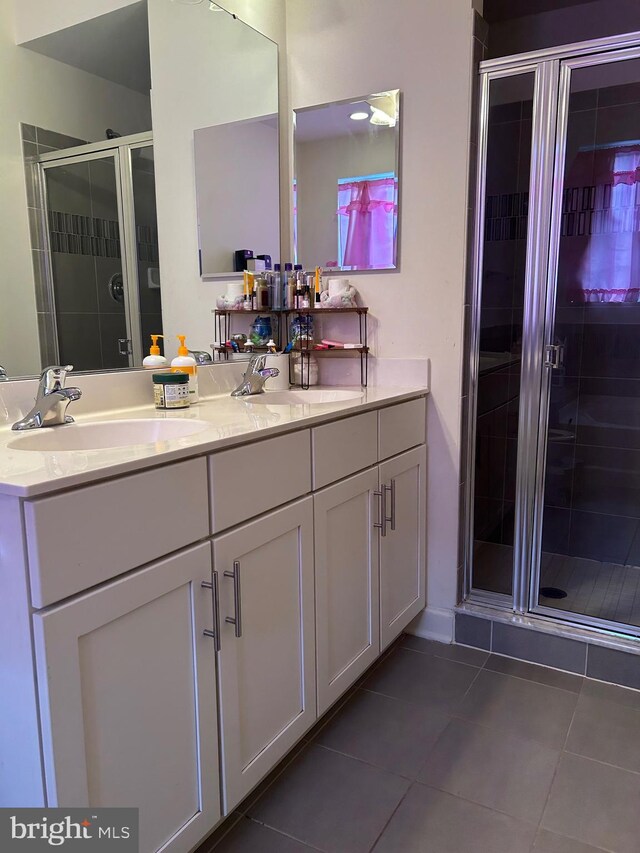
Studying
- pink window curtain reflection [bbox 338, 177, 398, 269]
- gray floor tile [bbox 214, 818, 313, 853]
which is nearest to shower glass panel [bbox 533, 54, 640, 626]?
pink window curtain reflection [bbox 338, 177, 398, 269]

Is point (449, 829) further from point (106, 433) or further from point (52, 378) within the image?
point (52, 378)

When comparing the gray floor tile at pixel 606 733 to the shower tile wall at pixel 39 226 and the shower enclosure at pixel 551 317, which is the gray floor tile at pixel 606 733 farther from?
the shower tile wall at pixel 39 226

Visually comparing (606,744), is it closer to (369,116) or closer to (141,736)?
(141,736)

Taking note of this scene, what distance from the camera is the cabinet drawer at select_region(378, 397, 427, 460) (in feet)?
6.11

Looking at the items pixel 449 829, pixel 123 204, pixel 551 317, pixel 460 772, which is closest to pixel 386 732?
pixel 460 772

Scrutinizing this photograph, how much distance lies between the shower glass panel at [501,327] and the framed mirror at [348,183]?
31 cm

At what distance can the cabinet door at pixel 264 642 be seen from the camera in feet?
4.17

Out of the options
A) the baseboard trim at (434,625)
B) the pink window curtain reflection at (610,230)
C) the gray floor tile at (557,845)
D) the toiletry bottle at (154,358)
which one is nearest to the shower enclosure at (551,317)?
the pink window curtain reflection at (610,230)

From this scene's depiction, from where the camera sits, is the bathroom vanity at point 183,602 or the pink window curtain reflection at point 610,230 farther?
the pink window curtain reflection at point 610,230

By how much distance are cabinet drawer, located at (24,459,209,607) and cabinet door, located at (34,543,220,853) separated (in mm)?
30

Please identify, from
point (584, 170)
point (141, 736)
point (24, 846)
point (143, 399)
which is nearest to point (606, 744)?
point (141, 736)

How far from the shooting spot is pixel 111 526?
3.29 feet

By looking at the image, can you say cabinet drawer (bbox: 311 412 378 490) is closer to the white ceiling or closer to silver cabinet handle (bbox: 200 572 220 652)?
silver cabinet handle (bbox: 200 572 220 652)

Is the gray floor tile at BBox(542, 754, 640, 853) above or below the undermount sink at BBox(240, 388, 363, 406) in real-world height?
below
